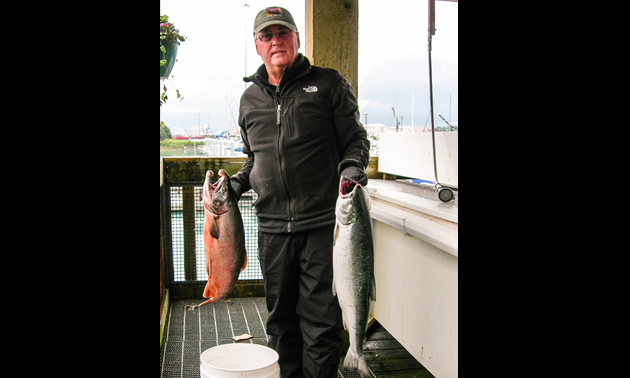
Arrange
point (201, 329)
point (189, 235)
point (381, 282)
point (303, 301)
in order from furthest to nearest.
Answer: point (189, 235)
point (201, 329)
point (381, 282)
point (303, 301)

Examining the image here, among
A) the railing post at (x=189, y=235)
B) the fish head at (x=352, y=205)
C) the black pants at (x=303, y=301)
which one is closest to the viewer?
the fish head at (x=352, y=205)

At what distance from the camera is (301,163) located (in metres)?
2.52

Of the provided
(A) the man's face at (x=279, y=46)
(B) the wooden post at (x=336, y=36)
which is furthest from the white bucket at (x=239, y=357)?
(B) the wooden post at (x=336, y=36)

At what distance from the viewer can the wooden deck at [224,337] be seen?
319 cm

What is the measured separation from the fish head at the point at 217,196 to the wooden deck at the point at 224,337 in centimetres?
130

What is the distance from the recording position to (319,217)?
253 centimetres

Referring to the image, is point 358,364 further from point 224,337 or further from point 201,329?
point 201,329

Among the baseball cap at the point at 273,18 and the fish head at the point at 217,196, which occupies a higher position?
the baseball cap at the point at 273,18

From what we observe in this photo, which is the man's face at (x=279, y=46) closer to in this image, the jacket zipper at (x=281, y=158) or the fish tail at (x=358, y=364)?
the jacket zipper at (x=281, y=158)

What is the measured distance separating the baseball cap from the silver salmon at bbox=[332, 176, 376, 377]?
0.87 m

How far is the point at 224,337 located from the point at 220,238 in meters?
1.63

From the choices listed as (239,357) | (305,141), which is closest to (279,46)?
(305,141)
